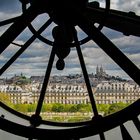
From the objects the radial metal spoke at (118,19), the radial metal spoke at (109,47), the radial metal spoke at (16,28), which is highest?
the radial metal spoke at (118,19)

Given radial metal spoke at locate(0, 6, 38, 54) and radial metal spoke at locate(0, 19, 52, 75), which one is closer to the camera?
radial metal spoke at locate(0, 6, 38, 54)

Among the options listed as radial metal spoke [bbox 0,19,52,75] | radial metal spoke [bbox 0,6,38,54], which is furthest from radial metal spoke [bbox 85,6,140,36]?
radial metal spoke [bbox 0,6,38,54]

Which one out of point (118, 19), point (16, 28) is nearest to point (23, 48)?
point (16, 28)

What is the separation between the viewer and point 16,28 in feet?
6.56

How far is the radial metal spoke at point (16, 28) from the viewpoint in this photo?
199 cm

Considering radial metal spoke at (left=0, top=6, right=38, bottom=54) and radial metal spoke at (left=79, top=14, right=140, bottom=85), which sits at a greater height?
radial metal spoke at (left=0, top=6, right=38, bottom=54)

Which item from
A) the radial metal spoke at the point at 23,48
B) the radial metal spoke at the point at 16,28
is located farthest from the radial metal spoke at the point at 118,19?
the radial metal spoke at the point at 16,28

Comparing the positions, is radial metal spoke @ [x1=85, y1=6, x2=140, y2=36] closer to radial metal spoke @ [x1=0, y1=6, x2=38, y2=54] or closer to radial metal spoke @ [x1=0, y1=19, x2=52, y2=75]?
radial metal spoke @ [x1=0, y1=19, x2=52, y2=75]

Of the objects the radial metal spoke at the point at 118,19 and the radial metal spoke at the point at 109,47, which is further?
the radial metal spoke at the point at 118,19

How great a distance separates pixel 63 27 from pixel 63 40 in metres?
0.08

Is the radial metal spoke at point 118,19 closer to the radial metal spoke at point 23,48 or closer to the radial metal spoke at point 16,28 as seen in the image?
the radial metal spoke at point 23,48

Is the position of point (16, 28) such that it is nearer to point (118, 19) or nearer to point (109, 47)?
point (109, 47)

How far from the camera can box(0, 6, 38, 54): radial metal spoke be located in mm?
1991

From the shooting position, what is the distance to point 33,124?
91.5 inches
